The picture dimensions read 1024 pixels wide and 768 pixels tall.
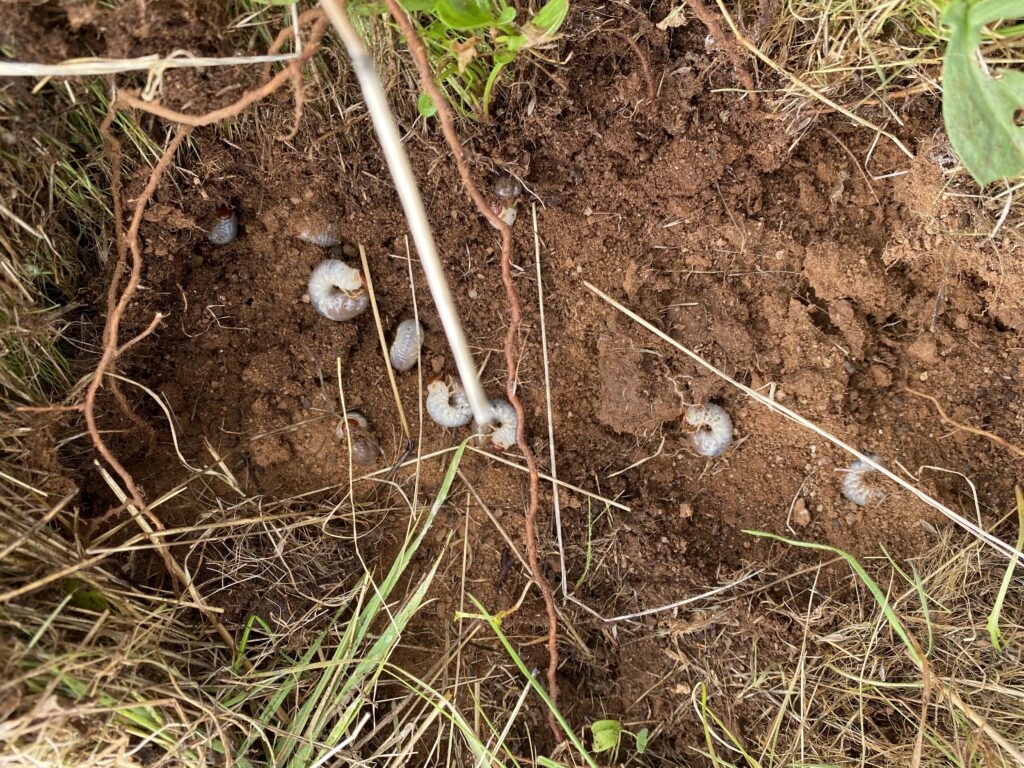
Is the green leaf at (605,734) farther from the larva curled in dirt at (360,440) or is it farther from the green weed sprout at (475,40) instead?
the green weed sprout at (475,40)

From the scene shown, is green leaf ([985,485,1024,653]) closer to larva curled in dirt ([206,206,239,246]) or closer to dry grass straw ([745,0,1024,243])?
dry grass straw ([745,0,1024,243])

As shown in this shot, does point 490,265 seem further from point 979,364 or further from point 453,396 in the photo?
point 979,364

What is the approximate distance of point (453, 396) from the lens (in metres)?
2.41

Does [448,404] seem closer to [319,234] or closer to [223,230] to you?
[319,234]

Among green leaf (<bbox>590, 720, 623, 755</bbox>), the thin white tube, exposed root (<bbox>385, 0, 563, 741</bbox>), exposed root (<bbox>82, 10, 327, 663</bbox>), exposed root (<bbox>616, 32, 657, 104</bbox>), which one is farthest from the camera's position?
green leaf (<bbox>590, 720, 623, 755</bbox>)

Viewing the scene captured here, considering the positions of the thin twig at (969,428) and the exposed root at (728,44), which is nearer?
the exposed root at (728,44)

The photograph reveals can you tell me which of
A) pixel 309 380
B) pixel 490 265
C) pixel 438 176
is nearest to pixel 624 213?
pixel 490 265

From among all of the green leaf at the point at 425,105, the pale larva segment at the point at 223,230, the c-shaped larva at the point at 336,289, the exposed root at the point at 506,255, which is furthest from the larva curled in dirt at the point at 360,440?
the green leaf at the point at 425,105

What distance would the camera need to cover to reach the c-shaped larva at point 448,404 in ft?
7.86

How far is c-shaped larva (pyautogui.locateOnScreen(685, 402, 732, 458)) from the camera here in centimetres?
241

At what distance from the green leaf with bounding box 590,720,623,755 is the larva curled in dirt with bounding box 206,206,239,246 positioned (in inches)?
79.8

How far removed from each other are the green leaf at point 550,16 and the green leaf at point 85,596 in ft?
6.71

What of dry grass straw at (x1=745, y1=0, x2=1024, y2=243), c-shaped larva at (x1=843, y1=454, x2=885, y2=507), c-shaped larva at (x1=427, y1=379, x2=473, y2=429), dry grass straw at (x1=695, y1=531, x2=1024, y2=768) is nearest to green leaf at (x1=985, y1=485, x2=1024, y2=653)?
dry grass straw at (x1=695, y1=531, x2=1024, y2=768)

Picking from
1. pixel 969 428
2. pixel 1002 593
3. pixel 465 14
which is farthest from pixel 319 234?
pixel 1002 593
